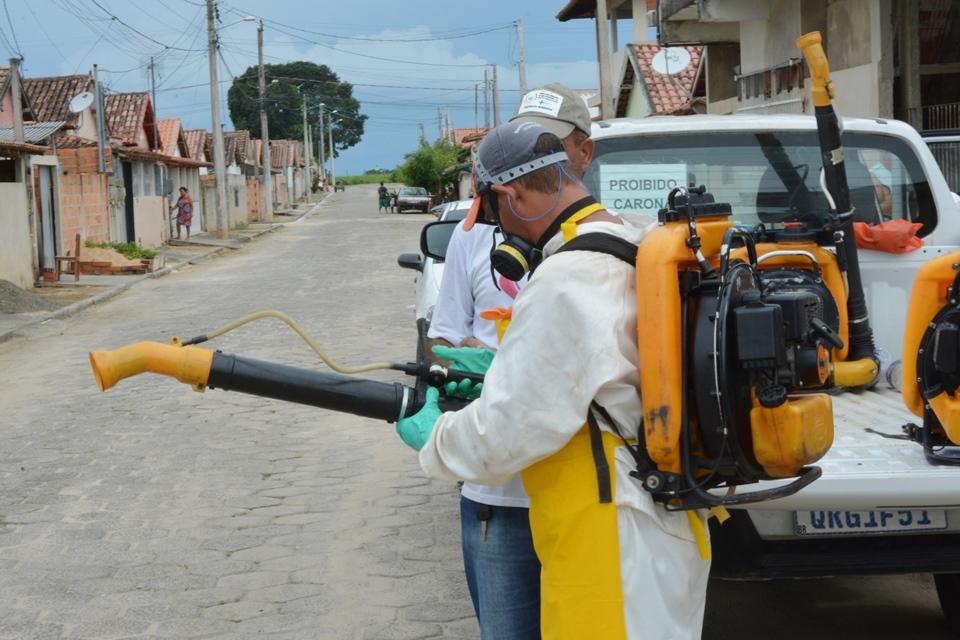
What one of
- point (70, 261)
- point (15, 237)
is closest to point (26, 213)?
point (15, 237)

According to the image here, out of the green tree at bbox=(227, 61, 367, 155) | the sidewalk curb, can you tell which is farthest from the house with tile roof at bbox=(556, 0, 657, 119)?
the green tree at bbox=(227, 61, 367, 155)

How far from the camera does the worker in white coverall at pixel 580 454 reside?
2.43 metres

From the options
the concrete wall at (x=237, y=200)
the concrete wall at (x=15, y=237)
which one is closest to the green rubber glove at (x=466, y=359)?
the concrete wall at (x=15, y=237)

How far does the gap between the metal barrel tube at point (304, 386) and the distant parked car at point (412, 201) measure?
6165 centimetres

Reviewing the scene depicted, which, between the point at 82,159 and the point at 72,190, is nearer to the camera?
the point at 72,190

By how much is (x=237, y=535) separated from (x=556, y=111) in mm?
4064

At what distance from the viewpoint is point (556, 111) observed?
3068mm

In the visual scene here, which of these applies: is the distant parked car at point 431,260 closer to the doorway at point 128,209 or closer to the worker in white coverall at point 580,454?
the worker in white coverall at point 580,454

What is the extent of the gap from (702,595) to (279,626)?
2.87 m

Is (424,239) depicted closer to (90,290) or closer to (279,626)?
(279,626)

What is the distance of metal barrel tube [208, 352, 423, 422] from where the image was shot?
2713 mm

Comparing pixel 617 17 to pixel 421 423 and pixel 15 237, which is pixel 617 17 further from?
pixel 421 423

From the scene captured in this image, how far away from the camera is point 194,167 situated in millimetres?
49406

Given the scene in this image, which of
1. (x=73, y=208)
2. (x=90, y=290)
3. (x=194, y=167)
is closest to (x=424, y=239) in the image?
(x=90, y=290)
